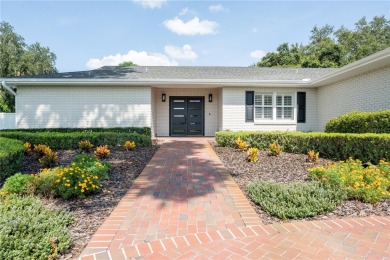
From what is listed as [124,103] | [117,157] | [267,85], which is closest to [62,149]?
[117,157]

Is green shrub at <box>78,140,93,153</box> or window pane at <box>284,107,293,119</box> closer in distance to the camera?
green shrub at <box>78,140,93,153</box>

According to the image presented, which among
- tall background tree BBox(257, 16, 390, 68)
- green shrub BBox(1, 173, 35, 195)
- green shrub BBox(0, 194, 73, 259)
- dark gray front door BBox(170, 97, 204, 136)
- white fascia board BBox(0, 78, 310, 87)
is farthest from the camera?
tall background tree BBox(257, 16, 390, 68)

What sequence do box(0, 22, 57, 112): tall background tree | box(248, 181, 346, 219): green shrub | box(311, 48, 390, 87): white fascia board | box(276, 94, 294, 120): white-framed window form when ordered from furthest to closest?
box(0, 22, 57, 112): tall background tree < box(276, 94, 294, 120): white-framed window < box(311, 48, 390, 87): white fascia board < box(248, 181, 346, 219): green shrub

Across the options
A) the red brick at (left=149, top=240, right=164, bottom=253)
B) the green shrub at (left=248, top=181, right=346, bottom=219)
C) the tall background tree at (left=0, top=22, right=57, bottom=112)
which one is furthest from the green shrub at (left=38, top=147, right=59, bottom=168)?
the tall background tree at (left=0, top=22, right=57, bottom=112)

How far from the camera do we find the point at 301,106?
40.5 ft

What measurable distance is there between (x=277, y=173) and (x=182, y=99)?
9.05 m

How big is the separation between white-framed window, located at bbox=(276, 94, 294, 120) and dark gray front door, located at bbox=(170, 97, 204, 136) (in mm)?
4188

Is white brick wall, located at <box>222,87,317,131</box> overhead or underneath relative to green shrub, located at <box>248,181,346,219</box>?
overhead

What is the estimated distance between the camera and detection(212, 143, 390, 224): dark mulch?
3324mm

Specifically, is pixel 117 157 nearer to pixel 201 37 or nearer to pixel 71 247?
pixel 71 247

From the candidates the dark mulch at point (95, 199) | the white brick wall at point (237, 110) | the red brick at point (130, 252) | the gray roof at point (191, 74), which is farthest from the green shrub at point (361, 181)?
the gray roof at point (191, 74)

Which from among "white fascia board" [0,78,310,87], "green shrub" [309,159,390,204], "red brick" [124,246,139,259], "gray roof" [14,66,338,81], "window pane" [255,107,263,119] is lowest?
"red brick" [124,246,139,259]

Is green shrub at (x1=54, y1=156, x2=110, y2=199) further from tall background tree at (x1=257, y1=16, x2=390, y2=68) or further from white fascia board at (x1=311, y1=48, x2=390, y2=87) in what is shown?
tall background tree at (x1=257, y1=16, x2=390, y2=68)

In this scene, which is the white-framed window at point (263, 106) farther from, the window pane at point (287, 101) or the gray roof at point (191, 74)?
the gray roof at point (191, 74)
